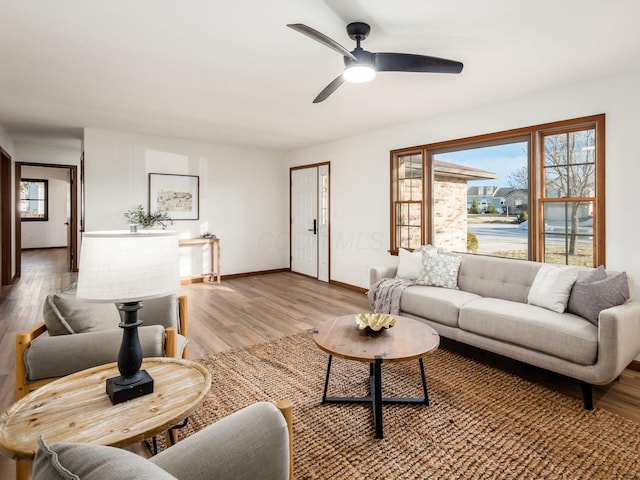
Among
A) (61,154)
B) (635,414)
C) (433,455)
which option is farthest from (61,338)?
(61,154)

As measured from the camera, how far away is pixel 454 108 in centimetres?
416

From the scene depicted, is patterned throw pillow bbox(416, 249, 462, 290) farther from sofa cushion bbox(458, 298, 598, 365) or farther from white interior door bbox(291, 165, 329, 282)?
white interior door bbox(291, 165, 329, 282)

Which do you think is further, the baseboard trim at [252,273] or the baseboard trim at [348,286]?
the baseboard trim at [252,273]

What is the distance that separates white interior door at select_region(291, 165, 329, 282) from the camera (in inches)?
253

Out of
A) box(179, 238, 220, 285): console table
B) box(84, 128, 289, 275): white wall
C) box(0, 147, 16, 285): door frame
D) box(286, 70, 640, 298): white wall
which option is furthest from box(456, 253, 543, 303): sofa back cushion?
box(0, 147, 16, 285): door frame

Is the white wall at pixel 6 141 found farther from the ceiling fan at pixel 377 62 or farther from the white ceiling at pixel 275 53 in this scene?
the ceiling fan at pixel 377 62

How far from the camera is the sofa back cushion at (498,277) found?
10.6 feet

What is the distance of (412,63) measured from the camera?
2367mm

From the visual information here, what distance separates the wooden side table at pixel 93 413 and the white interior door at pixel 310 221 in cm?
494

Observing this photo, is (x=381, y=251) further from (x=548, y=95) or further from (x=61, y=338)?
(x=61, y=338)

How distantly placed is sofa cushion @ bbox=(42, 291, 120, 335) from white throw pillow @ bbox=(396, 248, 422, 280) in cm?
289

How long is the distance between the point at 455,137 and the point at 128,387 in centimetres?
419

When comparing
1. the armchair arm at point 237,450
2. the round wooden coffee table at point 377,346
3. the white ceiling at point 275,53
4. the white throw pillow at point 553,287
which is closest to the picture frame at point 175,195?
the white ceiling at point 275,53

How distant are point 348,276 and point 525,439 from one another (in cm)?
397
